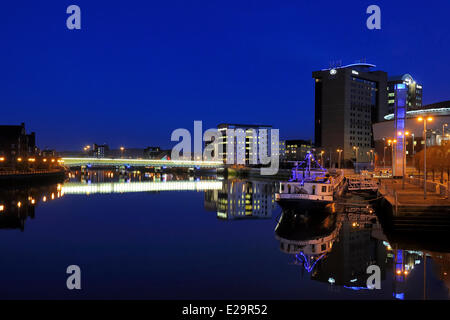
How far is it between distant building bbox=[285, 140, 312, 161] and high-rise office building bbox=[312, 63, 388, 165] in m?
31.2

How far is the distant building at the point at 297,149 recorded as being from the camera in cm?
18838

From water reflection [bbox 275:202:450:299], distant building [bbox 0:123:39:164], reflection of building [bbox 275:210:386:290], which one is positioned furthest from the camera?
distant building [bbox 0:123:39:164]

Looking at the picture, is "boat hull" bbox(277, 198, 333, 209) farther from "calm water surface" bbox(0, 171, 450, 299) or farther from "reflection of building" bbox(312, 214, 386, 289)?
"reflection of building" bbox(312, 214, 386, 289)

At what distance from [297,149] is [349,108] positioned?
4536cm

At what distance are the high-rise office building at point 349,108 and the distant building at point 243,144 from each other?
3887 centimetres

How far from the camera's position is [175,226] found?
96.2ft

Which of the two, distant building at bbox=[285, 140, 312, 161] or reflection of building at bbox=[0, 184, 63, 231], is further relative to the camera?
distant building at bbox=[285, 140, 312, 161]

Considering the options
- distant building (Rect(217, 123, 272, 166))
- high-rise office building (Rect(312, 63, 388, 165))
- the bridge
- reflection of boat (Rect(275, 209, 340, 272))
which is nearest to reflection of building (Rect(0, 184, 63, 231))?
reflection of boat (Rect(275, 209, 340, 272))

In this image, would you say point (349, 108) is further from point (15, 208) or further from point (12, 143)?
point (15, 208)

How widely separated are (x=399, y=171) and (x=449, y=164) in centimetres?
754

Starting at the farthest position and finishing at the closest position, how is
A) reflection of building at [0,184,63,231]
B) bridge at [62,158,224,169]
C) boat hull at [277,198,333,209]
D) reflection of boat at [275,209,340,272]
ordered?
bridge at [62,158,224,169]
reflection of building at [0,184,63,231]
boat hull at [277,198,333,209]
reflection of boat at [275,209,340,272]

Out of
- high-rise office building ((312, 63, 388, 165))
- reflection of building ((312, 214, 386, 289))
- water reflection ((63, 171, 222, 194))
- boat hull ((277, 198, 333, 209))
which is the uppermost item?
high-rise office building ((312, 63, 388, 165))

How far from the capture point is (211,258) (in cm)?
1891

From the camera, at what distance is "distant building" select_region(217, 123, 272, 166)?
606ft
